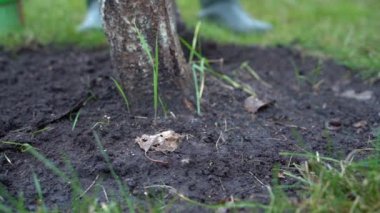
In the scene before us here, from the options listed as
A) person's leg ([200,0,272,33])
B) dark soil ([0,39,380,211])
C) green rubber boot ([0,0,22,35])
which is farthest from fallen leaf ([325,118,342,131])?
green rubber boot ([0,0,22,35])

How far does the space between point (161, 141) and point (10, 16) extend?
2.14m

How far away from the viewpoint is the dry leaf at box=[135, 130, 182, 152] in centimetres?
188

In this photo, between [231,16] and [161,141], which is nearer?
[161,141]

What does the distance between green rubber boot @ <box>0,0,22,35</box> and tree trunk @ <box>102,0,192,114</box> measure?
1.73 metres

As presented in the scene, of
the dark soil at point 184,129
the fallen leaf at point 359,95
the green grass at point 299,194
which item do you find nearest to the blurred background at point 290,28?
the fallen leaf at point 359,95

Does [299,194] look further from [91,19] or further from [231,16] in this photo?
[231,16]

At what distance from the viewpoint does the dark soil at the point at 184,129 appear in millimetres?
1777

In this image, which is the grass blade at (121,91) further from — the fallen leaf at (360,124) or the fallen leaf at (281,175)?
the fallen leaf at (360,124)

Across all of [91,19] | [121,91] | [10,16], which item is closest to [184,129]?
[121,91]

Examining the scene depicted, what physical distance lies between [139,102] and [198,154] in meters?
0.39

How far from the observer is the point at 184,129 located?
1.98 meters

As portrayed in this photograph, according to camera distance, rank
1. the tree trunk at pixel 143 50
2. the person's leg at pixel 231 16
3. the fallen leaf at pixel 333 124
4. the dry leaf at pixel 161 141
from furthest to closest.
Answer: the person's leg at pixel 231 16 → the fallen leaf at pixel 333 124 → the tree trunk at pixel 143 50 → the dry leaf at pixel 161 141

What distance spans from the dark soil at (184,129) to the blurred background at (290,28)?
1.57 ft

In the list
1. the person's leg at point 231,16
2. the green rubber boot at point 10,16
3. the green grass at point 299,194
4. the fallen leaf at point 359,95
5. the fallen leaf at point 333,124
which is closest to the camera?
the green grass at point 299,194
